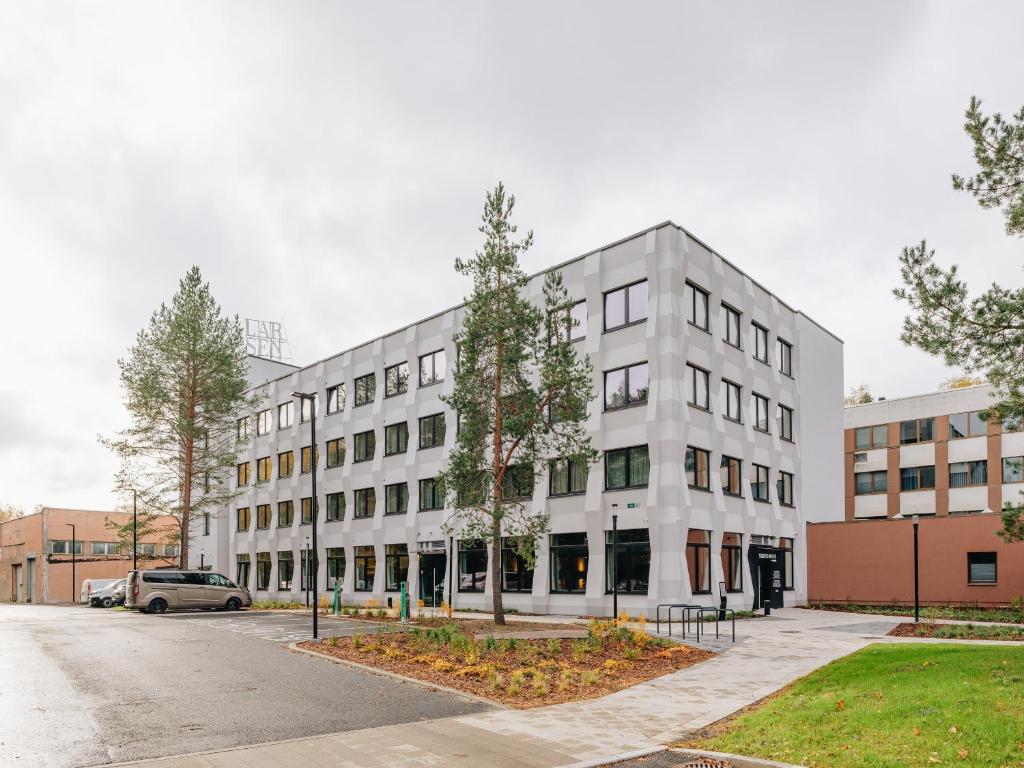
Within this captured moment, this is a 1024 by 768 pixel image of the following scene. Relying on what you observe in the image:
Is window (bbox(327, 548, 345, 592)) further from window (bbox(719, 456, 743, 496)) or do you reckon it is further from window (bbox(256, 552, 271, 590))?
window (bbox(719, 456, 743, 496))

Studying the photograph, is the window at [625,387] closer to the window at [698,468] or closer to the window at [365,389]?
the window at [698,468]

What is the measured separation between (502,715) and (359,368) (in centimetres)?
3843

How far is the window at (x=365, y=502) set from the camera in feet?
153

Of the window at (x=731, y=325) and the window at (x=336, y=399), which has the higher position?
the window at (x=731, y=325)

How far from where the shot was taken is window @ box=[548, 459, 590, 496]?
33.7 m

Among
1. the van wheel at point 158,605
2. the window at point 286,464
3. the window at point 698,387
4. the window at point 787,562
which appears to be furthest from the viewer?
the window at point 286,464

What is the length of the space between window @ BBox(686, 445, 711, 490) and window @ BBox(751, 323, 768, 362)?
7904mm

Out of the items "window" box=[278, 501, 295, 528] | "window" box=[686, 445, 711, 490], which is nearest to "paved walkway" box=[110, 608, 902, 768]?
"window" box=[686, 445, 711, 490]

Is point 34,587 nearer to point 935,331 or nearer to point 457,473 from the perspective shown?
point 457,473

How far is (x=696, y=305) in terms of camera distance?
112 feet

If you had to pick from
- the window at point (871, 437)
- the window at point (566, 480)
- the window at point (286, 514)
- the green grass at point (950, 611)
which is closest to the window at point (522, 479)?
the window at point (566, 480)

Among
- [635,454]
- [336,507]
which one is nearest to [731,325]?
[635,454]

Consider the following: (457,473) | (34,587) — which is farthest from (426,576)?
(34,587)

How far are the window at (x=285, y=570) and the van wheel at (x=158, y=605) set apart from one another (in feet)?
53.3
